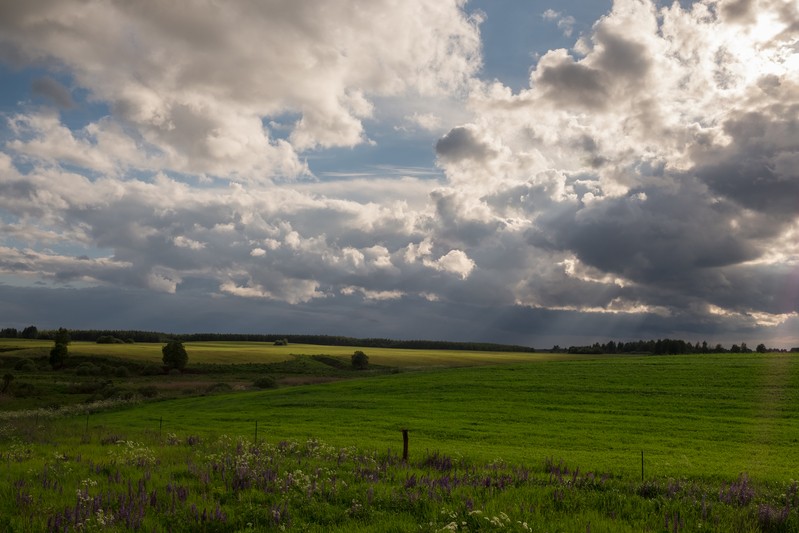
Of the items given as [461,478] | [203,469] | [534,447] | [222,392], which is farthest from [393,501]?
[222,392]

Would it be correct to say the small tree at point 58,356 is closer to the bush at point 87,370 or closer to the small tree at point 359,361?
the bush at point 87,370

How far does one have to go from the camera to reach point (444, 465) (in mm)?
16266

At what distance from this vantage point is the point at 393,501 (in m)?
10.6

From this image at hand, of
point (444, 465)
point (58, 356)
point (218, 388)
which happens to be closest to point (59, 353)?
point (58, 356)

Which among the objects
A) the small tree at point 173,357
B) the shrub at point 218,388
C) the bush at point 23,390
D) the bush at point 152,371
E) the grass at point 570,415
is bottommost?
the bush at point 152,371

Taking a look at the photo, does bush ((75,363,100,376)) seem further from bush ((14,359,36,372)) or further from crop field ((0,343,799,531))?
crop field ((0,343,799,531))

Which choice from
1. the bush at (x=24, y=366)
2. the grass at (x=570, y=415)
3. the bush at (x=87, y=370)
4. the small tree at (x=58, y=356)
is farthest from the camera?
the small tree at (x=58, y=356)

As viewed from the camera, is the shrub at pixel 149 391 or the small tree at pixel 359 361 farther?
the small tree at pixel 359 361

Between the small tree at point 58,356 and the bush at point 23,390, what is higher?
the small tree at point 58,356

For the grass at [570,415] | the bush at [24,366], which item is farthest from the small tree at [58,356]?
the grass at [570,415]

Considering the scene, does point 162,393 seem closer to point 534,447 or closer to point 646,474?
point 534,447

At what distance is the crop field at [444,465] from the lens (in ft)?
31.8

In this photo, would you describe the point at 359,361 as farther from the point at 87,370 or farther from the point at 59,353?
the point at 59,353

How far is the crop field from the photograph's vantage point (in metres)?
9.69
